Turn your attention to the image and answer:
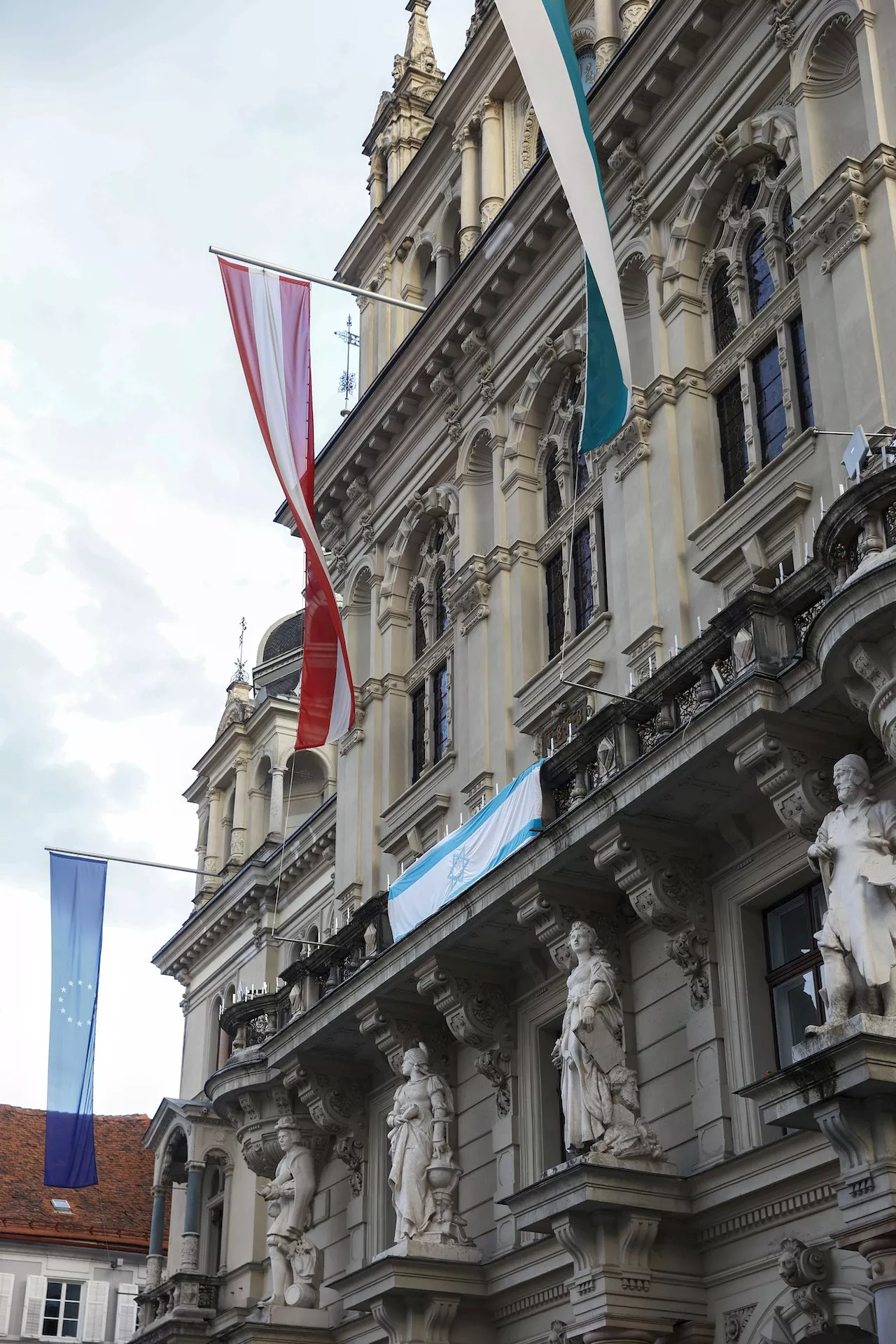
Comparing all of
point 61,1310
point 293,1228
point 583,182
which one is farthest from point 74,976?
point 61,1310

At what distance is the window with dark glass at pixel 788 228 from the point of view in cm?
2306

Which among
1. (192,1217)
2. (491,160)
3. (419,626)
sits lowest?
(192,1217)

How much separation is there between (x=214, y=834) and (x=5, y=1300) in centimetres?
1588

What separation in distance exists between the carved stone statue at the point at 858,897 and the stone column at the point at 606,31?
17.0 metres

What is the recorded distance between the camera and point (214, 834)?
49.4 m

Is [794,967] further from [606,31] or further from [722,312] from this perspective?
[606,31]

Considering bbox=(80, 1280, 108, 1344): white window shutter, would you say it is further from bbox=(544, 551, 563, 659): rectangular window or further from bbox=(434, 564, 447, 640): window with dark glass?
bbox=(544, 551, 563, 659): rectangular window

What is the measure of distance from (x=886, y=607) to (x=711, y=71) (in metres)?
12.6

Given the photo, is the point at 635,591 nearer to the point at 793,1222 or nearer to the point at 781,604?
the point at 781,604

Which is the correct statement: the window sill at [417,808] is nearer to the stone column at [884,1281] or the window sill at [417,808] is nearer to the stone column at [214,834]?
the stone column at [884,1281]

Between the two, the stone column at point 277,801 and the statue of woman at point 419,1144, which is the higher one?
Result: the stone column at point 277,801

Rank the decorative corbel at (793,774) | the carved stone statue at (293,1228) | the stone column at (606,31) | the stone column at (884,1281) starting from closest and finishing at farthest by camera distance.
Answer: the stone column at (884,1281), the decorative corbel at (793,774), the carved stone statue at (293,1228), the stone column at (606,31)

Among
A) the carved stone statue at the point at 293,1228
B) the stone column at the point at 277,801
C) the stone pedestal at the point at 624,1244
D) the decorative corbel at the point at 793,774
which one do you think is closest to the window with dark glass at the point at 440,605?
the carved stone statue at the point at 293,1228

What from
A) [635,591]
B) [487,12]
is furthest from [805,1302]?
[487,12]
